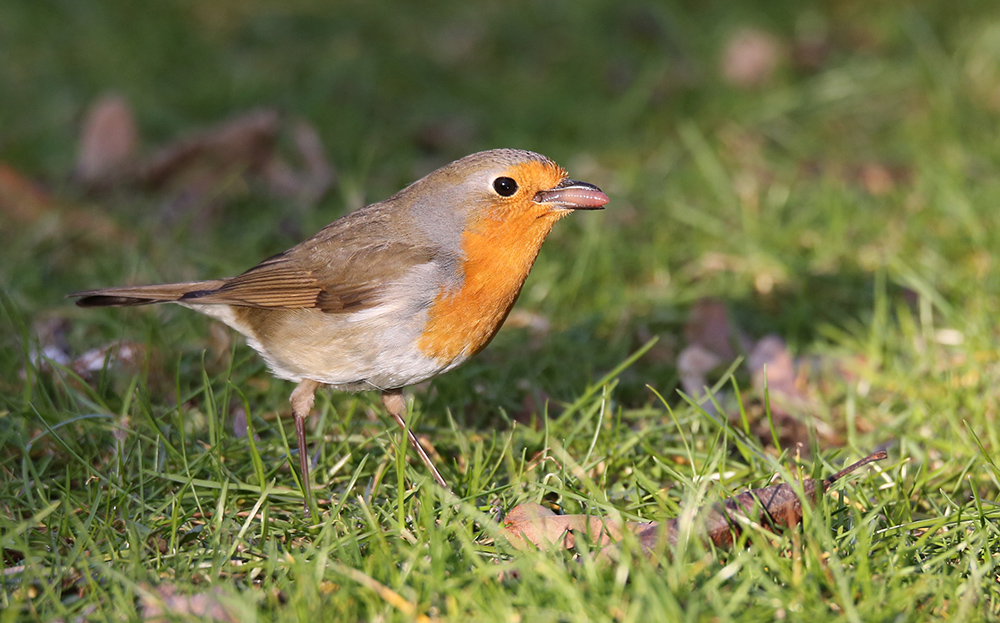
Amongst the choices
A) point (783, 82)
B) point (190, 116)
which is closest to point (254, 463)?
point (190, 116)

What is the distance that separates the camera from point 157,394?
4.01m

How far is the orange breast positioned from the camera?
3.43m

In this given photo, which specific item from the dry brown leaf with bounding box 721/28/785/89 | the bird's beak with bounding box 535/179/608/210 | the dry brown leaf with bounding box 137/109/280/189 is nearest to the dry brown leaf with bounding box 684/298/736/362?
the bird's beak with bounding box 535/179/608/210

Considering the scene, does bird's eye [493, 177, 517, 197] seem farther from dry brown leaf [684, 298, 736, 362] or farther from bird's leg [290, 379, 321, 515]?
dry brown leaf [684, 298, 736, 362]

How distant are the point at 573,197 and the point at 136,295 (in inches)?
64.2

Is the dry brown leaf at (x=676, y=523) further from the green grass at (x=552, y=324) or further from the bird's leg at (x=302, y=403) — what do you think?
the bird's leg at (x=302, y=403)

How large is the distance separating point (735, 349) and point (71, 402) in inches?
110

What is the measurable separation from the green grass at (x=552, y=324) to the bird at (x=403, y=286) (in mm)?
239

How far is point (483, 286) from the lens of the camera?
3471 millimetres

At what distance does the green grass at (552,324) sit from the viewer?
8.90 ft

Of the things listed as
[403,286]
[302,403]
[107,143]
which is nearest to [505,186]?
[403,286]

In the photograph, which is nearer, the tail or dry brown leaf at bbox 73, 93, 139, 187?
the tail

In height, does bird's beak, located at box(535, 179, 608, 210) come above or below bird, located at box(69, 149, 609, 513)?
above

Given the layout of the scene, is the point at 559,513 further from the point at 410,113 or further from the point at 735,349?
the point at 410,113
